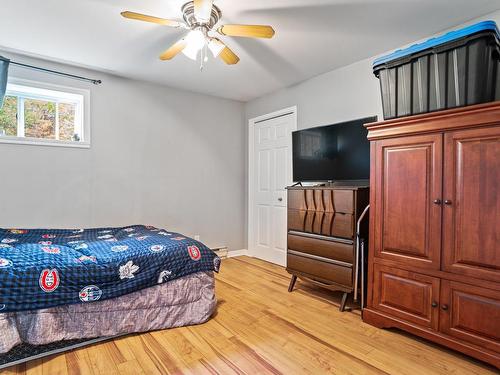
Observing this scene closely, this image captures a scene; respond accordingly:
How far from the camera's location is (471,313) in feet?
5.86

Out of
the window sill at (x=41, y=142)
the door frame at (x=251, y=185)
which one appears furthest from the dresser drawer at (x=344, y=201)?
the window sill at (x=41, y=142)

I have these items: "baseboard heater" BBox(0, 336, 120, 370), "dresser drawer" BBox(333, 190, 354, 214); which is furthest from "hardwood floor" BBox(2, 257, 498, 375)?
"dresser drawer" BBox(333, 190, 354, 214)

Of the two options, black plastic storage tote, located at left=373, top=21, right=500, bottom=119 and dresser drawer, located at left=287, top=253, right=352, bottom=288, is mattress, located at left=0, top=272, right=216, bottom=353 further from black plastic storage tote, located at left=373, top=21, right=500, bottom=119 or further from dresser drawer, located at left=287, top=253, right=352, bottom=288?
black plastic storage tote, located at left=373, top=21, right=500, bottom=119

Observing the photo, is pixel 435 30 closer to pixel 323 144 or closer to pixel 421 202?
pixel 323 144

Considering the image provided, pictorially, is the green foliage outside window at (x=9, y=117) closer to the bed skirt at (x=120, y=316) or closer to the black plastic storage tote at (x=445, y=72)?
the bed skirt at (x=120, y=316)

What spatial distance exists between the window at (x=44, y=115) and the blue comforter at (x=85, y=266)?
105 centimetres

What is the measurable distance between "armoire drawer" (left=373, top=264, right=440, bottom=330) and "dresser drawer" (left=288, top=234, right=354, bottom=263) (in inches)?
11.0

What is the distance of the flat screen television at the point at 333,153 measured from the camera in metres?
2.74

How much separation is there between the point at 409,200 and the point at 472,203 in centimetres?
36

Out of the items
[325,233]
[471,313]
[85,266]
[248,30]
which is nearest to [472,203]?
[471,313]

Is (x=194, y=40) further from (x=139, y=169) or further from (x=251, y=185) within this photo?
(x=251, y=185)

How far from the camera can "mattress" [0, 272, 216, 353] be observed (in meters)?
1.75

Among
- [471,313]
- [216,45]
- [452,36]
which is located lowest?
[471,313]

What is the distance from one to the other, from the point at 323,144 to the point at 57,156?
110 inches
